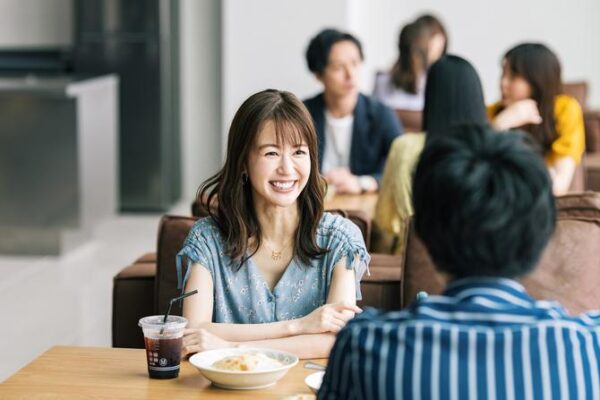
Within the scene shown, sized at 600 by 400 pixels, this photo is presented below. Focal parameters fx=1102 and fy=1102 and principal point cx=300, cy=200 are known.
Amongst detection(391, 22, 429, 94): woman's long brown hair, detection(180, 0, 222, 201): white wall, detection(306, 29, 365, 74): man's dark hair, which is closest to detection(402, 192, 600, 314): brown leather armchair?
detection(306, 29, 365, 74): man's dark hair

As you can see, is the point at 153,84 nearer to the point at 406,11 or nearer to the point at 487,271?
the point at 406,11

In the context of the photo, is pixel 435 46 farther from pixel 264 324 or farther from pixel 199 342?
pixel 199 342

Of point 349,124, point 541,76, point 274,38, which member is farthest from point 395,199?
point 274,38

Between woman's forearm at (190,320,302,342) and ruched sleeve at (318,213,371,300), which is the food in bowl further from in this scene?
ruched sleeve at (318,213,371,300)

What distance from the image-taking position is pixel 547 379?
136 cm

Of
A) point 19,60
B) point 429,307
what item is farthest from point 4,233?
point 429,307

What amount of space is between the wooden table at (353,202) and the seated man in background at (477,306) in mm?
2383

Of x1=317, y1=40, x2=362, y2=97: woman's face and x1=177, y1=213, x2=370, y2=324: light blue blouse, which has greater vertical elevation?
x1=317, y1=40, x2=362, y2=97: woman's face

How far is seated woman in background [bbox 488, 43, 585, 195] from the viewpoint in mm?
4125

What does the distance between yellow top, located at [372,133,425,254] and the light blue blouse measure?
Result: 1083 mm

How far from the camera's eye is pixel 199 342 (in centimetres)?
215

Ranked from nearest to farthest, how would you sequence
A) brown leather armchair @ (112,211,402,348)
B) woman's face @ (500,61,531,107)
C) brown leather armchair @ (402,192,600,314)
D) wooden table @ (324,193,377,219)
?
brown leather armchair @ (402,192,600,314) < brown leather armchair @ (112,211,402,348) < wooden table @ (324,193,377,219) < woman's face @ (500,61,531,107)

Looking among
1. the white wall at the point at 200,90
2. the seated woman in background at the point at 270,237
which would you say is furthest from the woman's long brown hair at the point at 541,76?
A: the white wall at the point at 200,90

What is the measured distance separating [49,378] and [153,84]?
202 inches
